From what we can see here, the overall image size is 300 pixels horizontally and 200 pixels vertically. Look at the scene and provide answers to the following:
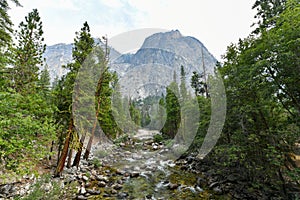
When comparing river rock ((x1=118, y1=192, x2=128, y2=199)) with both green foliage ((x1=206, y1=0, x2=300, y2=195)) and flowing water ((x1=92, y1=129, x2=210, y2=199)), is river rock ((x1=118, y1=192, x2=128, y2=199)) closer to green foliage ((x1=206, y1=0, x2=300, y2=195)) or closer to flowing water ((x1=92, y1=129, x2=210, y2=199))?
flowing water ((x1=92, y1=129, x2=210, y2=199))

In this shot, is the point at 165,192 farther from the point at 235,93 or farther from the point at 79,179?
the point at 235,93

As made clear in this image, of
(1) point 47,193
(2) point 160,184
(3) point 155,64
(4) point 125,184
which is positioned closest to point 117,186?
(4) point 125,184

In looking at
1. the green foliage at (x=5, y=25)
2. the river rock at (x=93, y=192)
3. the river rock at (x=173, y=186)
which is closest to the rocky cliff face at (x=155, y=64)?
the green foliage at (x=5, y=25)

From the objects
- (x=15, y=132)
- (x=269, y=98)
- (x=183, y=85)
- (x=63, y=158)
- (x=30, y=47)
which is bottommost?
(x=63, y=158)

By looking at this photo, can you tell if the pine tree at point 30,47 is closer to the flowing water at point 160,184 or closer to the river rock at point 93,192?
the river rock at point 93,192

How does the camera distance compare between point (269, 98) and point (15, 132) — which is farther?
point (269, 98)

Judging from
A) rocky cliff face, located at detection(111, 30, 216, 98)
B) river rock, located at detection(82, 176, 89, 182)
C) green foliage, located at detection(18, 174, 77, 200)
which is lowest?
river rock, located at detection(82, 176, 89, 182)

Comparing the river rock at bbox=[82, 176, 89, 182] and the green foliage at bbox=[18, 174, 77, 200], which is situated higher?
the green foliage at bbox=[18, 174, 77, 200]

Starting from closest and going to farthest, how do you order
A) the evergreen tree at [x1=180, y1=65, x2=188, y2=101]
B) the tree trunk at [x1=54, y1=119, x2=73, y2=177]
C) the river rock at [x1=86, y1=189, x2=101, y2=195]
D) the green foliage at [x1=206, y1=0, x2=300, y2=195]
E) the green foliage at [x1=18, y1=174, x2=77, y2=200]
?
the green foliage at [x1=18, y1=174, x2=77, y2=200], the green foliage at [x1=206, y1=0, x2=300, y2=195], the river rock at [x1=86, y1=189, x2=101, y2=195], the tree trunk at [x1=54, y1=119, x2=73, y2=177], the evergreen tree at [x1=180, y1=65, x2=188, y2=101]

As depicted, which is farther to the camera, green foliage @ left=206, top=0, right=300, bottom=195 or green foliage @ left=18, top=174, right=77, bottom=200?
green foliage @ left=206, top=0, right=300, bottom=195

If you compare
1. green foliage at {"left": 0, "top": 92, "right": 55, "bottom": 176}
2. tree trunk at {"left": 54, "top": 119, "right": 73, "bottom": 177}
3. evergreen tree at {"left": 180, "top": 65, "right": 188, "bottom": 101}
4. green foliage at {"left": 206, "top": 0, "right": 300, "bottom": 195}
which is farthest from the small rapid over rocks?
evergreen tree at {"left": 180, "top": 65, "right": 188, "bottom": 101}

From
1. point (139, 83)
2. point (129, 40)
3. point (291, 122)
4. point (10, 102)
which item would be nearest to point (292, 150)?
point (291, 122)

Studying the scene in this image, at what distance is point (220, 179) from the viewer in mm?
8977

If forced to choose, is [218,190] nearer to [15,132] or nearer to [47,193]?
[47,193]
